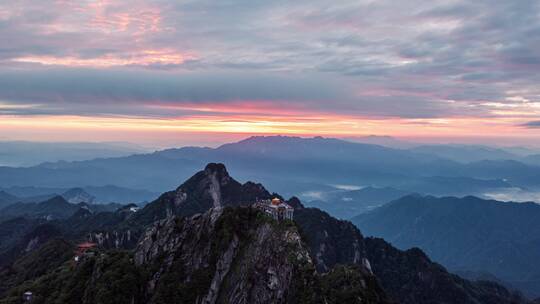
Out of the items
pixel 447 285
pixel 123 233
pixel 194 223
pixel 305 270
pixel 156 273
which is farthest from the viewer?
pixel 447 285

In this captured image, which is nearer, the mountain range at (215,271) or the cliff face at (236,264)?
the cliff face at (236,264)

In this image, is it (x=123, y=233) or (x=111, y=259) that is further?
(x=123, y=233)

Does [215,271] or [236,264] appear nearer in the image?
[215,271]

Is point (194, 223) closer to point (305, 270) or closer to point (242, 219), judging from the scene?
point (242, 219)

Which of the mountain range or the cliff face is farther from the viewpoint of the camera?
the mountain range

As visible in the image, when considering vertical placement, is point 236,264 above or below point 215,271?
above

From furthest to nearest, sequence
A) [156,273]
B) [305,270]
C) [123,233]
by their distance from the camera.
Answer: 1. [123,233]
2. [156,273]
3. [305,270]

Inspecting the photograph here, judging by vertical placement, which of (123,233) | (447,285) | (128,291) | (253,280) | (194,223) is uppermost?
(194,223)

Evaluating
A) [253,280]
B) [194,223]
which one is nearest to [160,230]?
[194,223]
